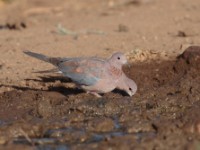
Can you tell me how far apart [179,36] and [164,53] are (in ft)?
4.08

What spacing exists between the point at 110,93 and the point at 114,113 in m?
0.83

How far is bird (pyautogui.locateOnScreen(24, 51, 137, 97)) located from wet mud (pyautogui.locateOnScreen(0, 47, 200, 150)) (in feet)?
0.44

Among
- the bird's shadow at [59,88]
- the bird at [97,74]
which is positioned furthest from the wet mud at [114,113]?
the bird at [97,74]

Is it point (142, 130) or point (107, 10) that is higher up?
point (107, 10)

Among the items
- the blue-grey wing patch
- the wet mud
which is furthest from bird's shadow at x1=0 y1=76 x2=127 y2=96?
the blue-grey wing patch

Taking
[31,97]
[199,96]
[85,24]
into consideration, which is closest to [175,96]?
[199,96]

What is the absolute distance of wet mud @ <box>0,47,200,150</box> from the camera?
6.54 metres

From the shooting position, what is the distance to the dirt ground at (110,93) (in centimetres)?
672

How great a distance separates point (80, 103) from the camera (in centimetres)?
789

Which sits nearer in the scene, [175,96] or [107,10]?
[175,96]

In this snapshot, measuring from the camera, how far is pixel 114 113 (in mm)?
7637

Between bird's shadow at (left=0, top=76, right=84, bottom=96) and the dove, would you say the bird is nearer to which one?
the dove

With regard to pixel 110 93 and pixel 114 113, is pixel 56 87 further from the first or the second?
pixel 114 113

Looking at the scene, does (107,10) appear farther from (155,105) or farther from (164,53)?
(155,105)
